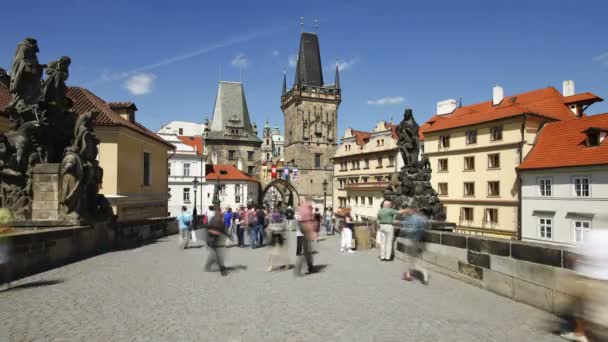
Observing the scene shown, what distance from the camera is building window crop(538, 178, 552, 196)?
28.2 meters

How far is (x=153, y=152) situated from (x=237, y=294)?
2247 cm

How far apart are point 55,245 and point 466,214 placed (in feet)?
109

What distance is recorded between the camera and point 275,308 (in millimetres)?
5820

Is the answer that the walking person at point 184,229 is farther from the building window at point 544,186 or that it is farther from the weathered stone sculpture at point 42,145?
the building window at point 544,186

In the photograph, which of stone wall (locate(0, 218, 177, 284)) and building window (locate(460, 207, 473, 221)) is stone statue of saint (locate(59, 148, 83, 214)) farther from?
building window (locate(460, 207, 473, 221))

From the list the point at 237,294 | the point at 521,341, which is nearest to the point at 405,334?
the point at 521,341

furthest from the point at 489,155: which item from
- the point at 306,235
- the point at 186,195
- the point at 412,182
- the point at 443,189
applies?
the point at 186,195

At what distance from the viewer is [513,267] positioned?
6.21 m

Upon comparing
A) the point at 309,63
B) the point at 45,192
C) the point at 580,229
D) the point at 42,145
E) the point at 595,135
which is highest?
the point at 309,63

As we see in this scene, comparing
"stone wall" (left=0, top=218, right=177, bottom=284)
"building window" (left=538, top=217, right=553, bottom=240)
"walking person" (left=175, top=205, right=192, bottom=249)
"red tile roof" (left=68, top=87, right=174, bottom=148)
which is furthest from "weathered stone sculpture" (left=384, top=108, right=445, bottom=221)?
"building window" (left=538, top=217, right=553, bottom=240)

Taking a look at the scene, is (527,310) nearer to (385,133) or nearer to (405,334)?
(405,334)

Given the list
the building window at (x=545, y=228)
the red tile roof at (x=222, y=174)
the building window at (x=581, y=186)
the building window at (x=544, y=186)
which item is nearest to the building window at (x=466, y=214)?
the building window at (x=545, y=228)

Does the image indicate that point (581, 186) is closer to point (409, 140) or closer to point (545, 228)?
point (545, 228)

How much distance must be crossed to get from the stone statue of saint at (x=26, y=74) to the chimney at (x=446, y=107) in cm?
4137
